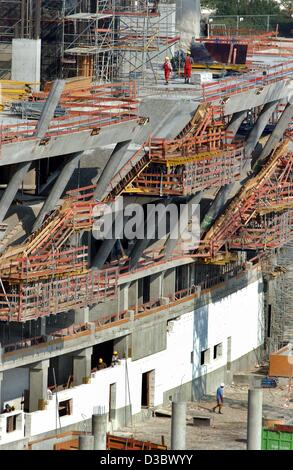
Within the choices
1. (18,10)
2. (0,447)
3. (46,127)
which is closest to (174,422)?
(0,447)

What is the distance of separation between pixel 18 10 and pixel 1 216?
28.0m

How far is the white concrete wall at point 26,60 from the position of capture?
9631 cm

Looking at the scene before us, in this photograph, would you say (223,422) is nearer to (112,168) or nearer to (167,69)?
(112,168)

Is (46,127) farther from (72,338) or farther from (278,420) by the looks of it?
(278,420)

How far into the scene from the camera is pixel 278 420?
293 feet

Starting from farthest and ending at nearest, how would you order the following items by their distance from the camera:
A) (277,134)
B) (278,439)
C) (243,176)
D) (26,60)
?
(277,134) → (243,176) → (26,60) → (278,439)

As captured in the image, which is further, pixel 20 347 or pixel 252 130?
pixel 252 130

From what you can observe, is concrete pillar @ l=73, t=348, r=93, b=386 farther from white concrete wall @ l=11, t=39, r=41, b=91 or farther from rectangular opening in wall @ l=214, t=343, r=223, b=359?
white concrete wall @ l=11, t=39, r=41, b=91

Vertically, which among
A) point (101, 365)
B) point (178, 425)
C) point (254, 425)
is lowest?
point (101, 365)

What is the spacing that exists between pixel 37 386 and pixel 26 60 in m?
19.1

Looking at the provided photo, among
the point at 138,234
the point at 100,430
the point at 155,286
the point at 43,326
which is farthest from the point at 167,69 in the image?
the point at 100,430

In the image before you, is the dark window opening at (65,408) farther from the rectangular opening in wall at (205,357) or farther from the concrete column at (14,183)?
the rectangular opening in wall at (205,357)

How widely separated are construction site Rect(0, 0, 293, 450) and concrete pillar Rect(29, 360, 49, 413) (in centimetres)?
5

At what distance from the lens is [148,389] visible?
9038cm
